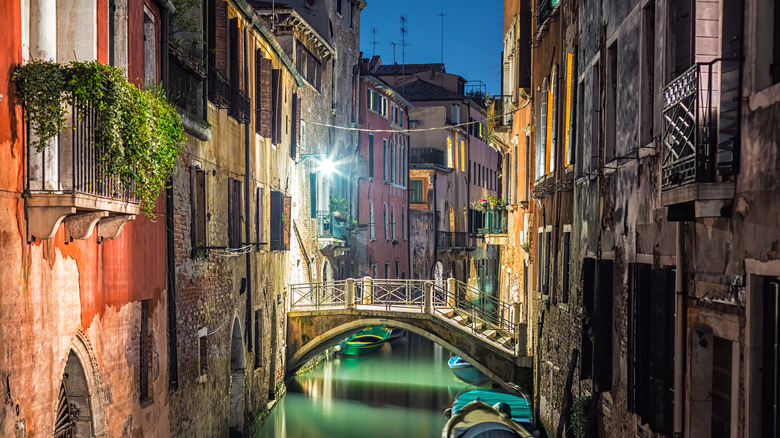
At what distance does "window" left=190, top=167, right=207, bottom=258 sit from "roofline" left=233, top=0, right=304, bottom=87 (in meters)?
3.39

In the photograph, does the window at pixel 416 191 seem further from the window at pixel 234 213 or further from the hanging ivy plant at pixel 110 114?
the hanging ivy plant at pixel 110 114

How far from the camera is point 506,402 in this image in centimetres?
1755

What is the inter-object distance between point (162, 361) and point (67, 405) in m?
2.44

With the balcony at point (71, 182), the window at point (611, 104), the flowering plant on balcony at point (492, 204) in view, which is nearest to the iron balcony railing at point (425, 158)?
the flowering plant on balcony at point (492, 204)

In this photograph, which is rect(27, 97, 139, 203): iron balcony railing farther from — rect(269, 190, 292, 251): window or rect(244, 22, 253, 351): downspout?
rect(269, 190, 292, 251): window

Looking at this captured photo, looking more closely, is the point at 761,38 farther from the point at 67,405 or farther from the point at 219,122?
the point at 219,122

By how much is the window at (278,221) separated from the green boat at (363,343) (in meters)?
10.7

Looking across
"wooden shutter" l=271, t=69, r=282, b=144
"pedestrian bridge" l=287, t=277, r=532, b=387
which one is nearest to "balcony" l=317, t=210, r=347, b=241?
"pedestrian bridge" l=287, t=277, r=532, b=387

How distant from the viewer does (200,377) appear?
507 inches

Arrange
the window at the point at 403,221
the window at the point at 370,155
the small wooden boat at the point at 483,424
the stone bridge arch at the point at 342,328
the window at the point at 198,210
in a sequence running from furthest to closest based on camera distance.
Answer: the window at the point at 403,221, the window at the point at 370,155, the stone bridge arch at the point at 342,328, the small wooden boat at the point at 483,424, the window at the point at 198,210

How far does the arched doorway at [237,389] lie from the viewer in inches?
634

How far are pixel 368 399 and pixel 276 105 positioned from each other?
29.0 ft

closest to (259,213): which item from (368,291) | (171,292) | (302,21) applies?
(368,291)

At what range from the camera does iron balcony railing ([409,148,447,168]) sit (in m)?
41.1
